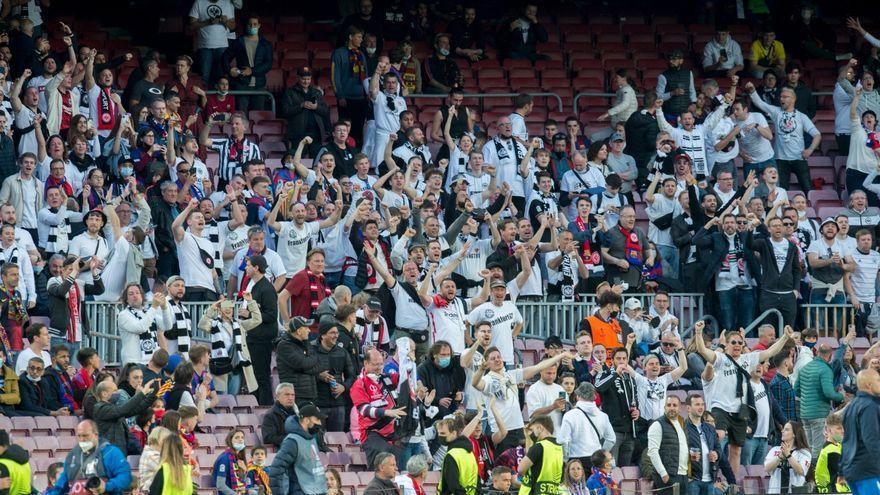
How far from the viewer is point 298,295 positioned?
17391mm

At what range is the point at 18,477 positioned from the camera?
44.4 ft

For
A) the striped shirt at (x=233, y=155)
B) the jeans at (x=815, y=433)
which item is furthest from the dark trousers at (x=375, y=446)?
the striped shirt at (x=233, y=155)

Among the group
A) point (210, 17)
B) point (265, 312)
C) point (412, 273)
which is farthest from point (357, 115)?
point (265, 312)

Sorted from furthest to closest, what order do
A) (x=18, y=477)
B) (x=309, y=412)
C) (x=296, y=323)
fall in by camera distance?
(x=296, y=323) → (x=309, y=412) → (x=18, y=477)

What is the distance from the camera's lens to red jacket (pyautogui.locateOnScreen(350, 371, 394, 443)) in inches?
615

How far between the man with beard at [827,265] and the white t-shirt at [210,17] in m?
7.71

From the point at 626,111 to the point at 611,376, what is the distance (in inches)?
278

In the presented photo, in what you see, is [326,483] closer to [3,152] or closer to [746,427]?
[746,427]

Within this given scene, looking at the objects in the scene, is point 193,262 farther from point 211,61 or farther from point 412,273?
point 211,61

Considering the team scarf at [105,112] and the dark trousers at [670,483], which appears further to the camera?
the team scarf at [105,112]

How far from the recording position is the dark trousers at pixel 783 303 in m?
19.8

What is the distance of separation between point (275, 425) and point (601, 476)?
280cm

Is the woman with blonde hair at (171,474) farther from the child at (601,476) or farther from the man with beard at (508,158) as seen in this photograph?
the man with beard at (508,158)

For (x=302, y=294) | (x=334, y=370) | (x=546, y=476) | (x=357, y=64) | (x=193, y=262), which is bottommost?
(x=546, y=476)
